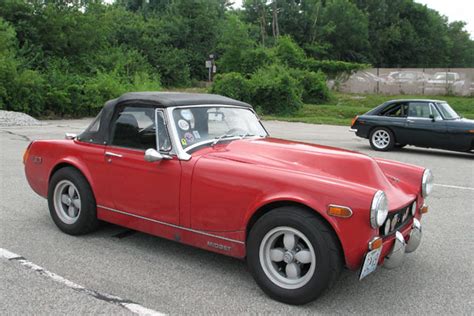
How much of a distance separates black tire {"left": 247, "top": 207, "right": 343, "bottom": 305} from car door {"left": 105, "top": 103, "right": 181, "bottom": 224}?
0.85 m

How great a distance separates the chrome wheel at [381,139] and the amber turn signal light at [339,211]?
32.6 ft

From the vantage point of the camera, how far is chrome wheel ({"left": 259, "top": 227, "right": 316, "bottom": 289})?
3287mm

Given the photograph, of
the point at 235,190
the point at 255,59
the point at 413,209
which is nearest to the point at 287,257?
the point at 235,190

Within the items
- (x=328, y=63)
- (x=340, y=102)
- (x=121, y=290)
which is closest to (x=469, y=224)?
(x=121, y=290)

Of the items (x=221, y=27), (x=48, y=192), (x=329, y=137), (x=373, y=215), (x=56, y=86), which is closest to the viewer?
(x=373, y=215)

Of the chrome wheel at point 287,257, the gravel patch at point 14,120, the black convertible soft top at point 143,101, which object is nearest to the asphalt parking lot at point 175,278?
Result: the chrome wheel at point 287,257

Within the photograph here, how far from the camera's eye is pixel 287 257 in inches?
132

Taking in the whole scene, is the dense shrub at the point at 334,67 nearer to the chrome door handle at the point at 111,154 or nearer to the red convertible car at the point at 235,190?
the red convertible car at the point at 235,190

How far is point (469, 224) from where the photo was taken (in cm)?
553

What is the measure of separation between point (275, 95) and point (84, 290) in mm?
25561

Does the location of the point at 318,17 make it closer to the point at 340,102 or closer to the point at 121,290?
the point at 340,102

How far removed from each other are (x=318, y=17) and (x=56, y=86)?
174 feet

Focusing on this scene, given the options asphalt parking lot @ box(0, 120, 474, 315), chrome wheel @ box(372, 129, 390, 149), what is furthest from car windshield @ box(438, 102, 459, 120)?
asphalt parking lot @ box(0, 120, 474, 315)

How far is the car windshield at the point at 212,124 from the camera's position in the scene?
416cm
